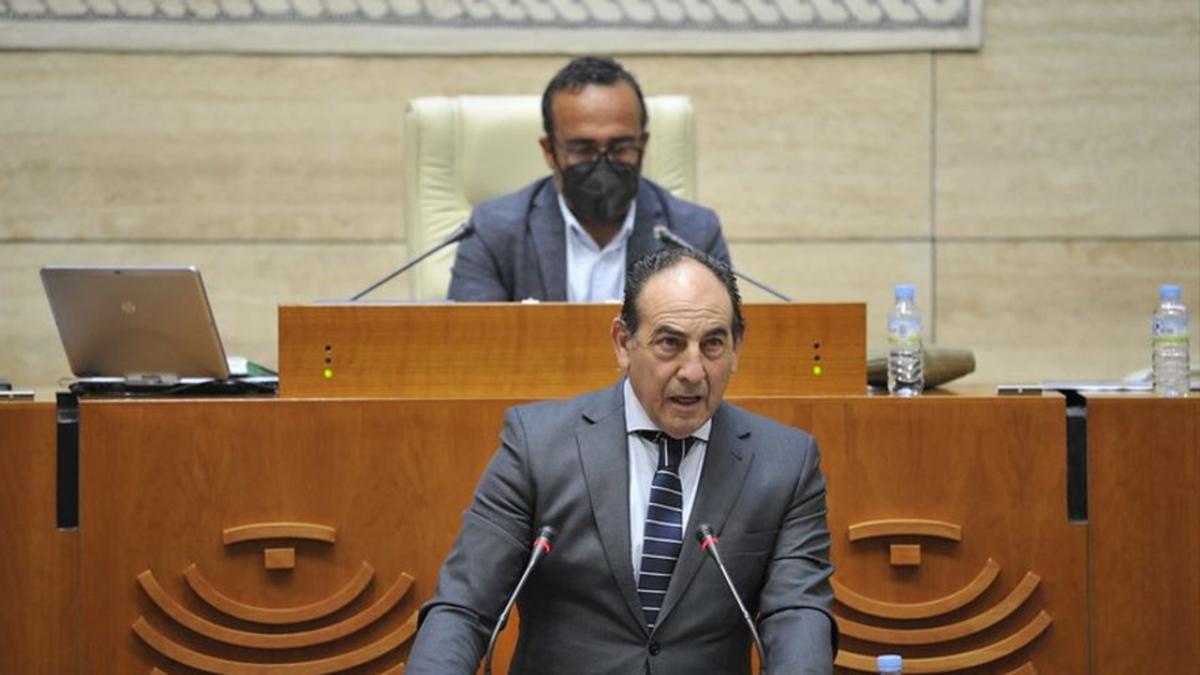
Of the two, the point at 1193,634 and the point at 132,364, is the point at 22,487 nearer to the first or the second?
the point at 132,364

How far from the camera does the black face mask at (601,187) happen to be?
14.1 ft

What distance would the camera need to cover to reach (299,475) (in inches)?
138

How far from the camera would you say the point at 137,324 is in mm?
3656

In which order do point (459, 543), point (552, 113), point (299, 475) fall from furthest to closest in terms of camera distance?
point (552, 113) → point (299, 475) → point (459, 543)

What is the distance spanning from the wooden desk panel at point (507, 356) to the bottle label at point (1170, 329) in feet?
2.29

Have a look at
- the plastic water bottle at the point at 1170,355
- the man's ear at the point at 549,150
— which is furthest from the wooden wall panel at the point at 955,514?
the man's ear at the point at 549,150

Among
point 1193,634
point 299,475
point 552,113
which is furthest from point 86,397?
point 1193,634

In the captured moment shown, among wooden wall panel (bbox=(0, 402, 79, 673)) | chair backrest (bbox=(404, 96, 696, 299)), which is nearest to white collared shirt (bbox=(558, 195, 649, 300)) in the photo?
chair backrest (bbox=(404, 96, 696, 299))

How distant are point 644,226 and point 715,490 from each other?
5.71 ft

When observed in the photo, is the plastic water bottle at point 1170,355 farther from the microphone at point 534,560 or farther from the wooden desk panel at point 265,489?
the microphone at point 534,560

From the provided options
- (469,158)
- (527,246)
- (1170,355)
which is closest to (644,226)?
(527,246)

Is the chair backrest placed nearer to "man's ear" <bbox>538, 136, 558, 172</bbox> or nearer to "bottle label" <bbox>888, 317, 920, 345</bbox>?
"man's ear" <bbox>538, 136, 558, 172</bbox>

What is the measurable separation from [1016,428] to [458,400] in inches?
44.7

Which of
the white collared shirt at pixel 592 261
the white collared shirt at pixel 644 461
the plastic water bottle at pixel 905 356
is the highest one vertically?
the white collared shirt at pixel 592 261
